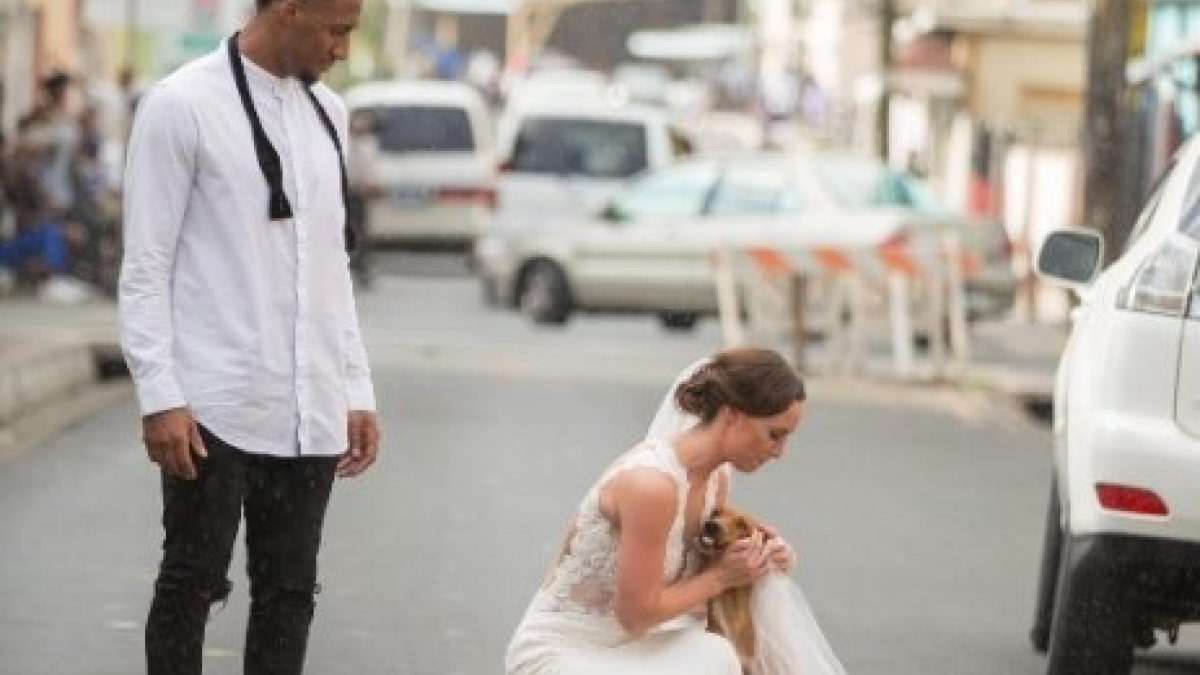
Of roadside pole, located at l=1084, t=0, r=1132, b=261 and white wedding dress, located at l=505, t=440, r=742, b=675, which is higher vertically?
white wedding dress, located at l=505, t=440, r=742, b=675

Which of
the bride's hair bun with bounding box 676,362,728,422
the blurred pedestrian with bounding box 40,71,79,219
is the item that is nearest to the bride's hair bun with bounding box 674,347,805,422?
the bride's hair bun with bounding box 676,362,728,422

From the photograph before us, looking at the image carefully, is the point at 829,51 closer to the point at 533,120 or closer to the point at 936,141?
the point at 936,141

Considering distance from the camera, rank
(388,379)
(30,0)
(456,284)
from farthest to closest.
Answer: (30,0) < (456,284) < (388,379)

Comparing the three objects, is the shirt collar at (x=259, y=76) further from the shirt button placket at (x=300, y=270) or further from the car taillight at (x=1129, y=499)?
the car taillight at (x=1129, y=499)

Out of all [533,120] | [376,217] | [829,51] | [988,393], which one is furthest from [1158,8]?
[829,51]

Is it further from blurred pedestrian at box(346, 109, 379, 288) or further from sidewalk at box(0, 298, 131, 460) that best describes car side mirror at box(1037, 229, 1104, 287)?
blurred pedestrian at box(346, 109, 379, 288)

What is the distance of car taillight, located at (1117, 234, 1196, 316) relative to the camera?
8.47m

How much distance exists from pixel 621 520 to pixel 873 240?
19907 millimetres

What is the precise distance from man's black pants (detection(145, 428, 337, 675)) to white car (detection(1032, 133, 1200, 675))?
2114 millimetres

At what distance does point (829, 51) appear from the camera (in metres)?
87.2

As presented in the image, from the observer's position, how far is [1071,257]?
10.2 m

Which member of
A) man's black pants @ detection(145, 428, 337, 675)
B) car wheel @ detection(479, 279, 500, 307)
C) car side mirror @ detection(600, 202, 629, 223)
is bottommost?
car wheel @ detection(479, 279, 500, 307)

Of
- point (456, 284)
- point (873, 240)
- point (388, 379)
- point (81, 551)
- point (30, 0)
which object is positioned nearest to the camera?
point (81, 551)

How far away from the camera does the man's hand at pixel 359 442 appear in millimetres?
7206
